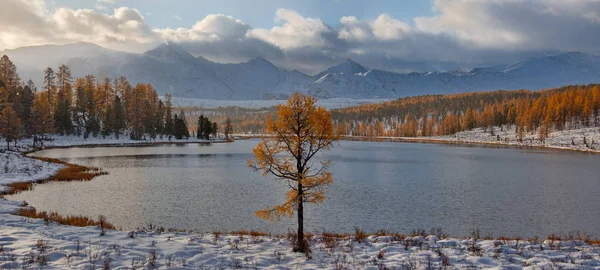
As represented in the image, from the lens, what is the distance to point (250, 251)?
1650 cm

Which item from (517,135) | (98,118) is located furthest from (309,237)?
(517,135)

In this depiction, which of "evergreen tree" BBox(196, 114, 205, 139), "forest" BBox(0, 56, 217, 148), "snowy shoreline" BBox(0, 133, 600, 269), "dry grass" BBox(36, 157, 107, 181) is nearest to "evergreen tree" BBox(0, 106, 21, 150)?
"forest" BBox(0, 56, 217, 148)

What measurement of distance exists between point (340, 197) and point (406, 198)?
7318 millimetres

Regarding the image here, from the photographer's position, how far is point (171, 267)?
13.4 meters

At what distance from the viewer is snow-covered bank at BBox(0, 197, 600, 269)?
1384 cm

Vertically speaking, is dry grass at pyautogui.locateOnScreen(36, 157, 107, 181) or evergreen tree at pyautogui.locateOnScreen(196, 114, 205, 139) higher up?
evergreen tree at pyautogui.locateOnScreen(196, 114, 205, 139)

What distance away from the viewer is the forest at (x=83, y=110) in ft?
342

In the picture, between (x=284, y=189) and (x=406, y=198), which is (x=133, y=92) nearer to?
(x=284, y=189)

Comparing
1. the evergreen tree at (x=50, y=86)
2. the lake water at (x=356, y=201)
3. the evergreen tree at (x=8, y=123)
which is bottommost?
the lake water at (x=356, y=201)

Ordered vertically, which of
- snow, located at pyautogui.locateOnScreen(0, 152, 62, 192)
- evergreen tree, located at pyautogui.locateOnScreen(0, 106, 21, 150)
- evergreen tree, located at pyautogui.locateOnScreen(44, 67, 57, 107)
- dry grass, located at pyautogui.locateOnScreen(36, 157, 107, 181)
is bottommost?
dry grass, located at pyautogui.locateOnScreen(36, 157, 107, 181)

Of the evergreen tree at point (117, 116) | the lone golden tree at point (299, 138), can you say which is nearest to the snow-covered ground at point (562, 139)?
the lone golden tree at point (299, 138)

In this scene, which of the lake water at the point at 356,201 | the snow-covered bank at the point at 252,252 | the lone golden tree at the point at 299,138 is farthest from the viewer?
the lake water at the point at 356,201

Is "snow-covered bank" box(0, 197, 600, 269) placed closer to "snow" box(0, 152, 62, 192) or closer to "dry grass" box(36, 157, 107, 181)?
"snow" box(0, 152, 62, 192)

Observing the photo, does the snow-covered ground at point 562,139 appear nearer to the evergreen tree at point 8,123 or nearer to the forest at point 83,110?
the forest at point 83,110
